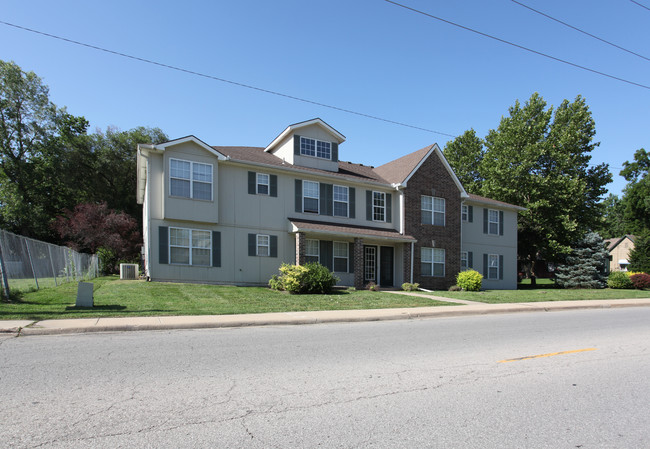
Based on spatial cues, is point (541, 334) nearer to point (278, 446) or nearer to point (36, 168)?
point (278, 446)

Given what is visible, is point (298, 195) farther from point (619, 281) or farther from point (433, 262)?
point (619, 281)

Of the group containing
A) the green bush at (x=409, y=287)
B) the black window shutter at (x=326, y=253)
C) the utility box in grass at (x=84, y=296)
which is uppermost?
the black window shutter at (x=326, y=253)

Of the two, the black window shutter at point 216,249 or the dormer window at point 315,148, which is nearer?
the black window shutter at point 216,249

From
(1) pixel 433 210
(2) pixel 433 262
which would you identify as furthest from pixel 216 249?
(1) pixel 433 210

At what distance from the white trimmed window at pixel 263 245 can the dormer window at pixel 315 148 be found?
5041 millimetres

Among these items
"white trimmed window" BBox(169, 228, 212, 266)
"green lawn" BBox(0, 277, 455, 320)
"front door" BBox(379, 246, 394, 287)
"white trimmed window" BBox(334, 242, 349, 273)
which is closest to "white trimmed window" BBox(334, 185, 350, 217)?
"white trimmed window" BBox(334, 242, 349, 273)

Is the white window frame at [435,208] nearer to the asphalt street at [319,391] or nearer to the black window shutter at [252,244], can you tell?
the black window shutter at [252,244]

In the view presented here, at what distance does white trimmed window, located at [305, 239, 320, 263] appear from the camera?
22.0m

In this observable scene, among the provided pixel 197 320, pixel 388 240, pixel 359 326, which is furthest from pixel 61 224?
pixel 359 326

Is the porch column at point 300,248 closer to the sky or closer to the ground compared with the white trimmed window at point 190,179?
closer to the ground

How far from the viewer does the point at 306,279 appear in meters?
18.1

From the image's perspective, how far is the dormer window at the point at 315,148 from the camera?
2327 cm

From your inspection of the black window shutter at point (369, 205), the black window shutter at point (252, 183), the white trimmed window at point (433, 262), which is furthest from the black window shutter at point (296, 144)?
the white trimmed window at point (433, 262)

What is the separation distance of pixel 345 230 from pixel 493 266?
12.9m
